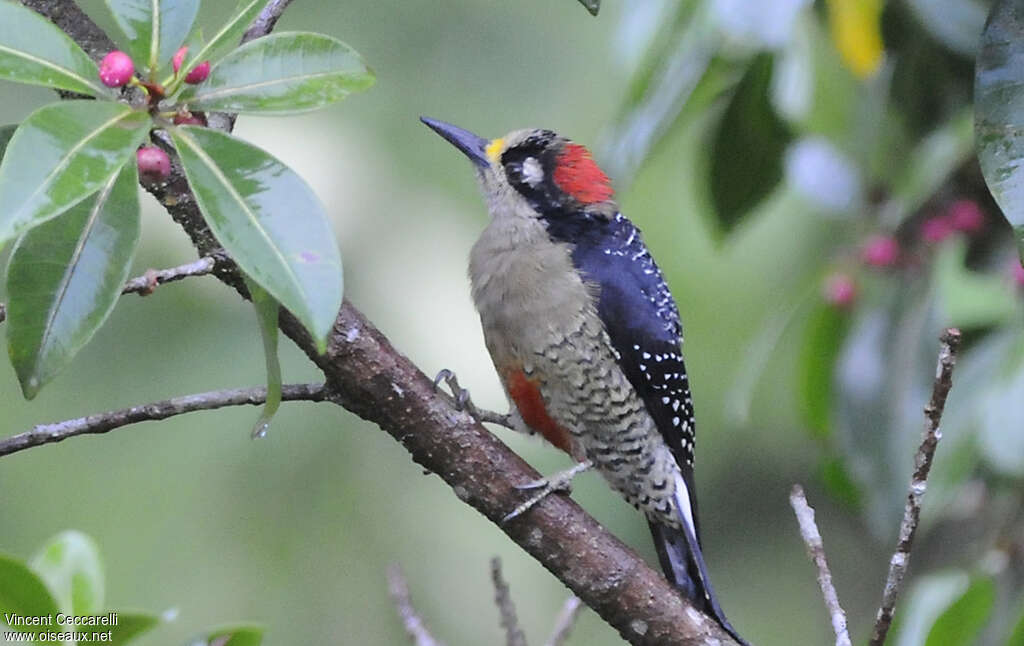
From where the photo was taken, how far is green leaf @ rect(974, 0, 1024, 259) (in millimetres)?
→ 1624

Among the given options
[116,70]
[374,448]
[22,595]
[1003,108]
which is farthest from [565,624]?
[374,448]

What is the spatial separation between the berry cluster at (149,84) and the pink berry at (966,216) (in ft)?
6.38

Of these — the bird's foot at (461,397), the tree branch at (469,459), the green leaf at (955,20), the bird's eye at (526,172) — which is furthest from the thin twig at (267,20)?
the green leaf at (955,20)

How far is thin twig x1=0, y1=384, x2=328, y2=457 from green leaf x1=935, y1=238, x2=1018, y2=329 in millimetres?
1425

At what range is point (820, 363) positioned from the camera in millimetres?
2920

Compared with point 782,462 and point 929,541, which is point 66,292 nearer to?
point 929,541

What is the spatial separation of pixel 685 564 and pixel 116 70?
5.41 feet

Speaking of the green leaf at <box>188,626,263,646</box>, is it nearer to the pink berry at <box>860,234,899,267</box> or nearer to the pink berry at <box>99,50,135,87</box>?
the pink berry at <box>99,50,135,87</box>

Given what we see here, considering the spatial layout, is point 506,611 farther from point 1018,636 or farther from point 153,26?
point 153,26

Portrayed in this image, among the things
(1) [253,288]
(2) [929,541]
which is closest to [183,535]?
(2) [929,541]

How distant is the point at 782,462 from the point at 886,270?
113 cm

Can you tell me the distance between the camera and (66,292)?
1.32 metres

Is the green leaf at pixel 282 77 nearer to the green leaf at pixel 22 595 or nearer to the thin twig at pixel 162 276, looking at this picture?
the thin twig at pixel 162 276

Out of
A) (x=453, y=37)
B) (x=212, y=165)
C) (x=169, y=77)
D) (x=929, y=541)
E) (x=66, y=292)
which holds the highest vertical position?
(x=453, y=37)
